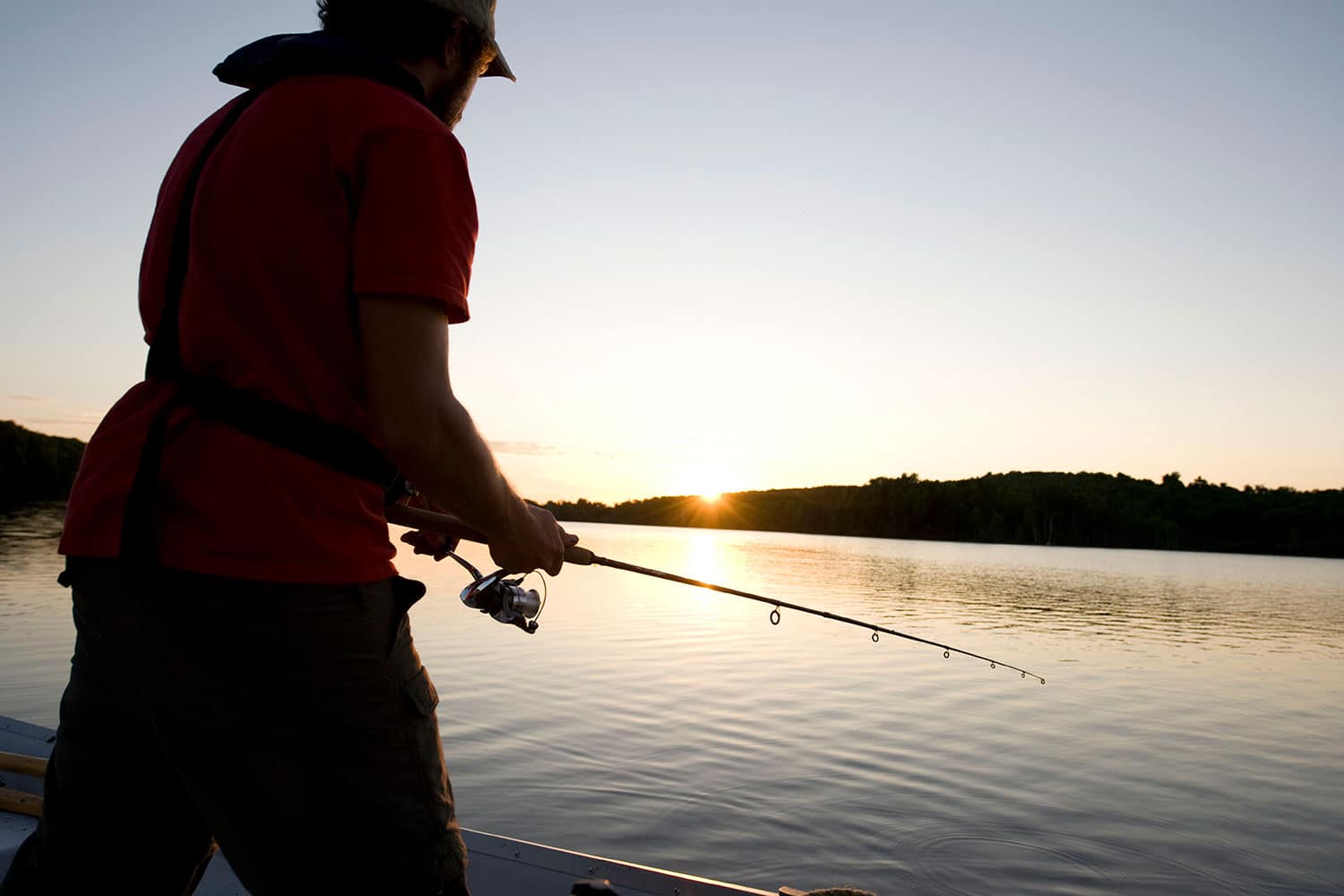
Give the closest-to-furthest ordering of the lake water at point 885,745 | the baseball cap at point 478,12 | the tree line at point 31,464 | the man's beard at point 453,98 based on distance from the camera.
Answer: the baseball cap at point 478,12 < the man's beard at point 453,98 < the lake water at point 885,745 < the tree line at point 31,464

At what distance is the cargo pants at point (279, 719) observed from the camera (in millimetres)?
1383

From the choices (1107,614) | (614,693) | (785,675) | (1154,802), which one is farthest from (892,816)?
(1107,614)

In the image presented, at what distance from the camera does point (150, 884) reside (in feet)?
5.36

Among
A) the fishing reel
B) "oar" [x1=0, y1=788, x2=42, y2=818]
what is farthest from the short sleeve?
"oar" [x1=0, y1=788, x2=42, y2=818]

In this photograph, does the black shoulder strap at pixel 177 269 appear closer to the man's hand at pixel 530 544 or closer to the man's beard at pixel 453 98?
the man's beard at pixel 453 98

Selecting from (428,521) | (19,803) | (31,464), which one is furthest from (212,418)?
(31,464)

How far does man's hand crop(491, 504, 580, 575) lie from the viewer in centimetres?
172

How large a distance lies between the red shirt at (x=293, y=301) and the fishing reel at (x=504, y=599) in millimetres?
Result: 1149

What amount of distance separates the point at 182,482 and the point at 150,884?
2.46 ft

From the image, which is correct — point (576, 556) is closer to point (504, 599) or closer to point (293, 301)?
point (504, 599)

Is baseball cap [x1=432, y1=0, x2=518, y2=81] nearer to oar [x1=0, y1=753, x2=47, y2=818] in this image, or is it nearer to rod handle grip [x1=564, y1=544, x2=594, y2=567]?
rod handle grip [x1=564, y1=544, x2=594, y2=567]

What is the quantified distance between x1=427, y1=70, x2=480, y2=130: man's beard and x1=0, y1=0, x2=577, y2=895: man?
20cm

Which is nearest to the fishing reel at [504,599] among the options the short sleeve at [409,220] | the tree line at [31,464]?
the short sleeve at [409,220]

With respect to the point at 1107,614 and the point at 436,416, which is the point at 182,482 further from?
the point at 1107,614
